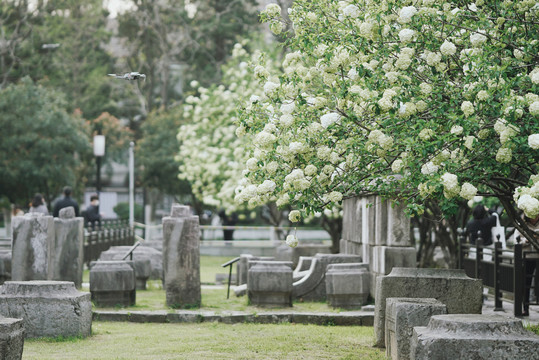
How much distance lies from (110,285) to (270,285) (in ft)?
8.02

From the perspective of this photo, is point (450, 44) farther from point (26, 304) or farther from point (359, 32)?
point (26, 304)

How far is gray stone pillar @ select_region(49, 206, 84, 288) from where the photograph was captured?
16.8 metres

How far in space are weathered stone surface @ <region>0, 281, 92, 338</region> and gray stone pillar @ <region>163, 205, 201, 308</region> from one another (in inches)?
Result: 129

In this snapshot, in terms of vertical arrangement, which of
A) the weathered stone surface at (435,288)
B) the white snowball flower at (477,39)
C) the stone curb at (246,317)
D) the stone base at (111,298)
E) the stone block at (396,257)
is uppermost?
the white snowball flower at (477,39)

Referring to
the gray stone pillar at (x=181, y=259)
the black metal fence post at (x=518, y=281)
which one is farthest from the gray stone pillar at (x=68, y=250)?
the black metal fence post at (x=518, y=281)

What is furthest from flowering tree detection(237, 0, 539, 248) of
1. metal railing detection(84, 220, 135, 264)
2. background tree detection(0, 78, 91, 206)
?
background tree detection(0, 78, 91, 206)

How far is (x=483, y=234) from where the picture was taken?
59.5ft

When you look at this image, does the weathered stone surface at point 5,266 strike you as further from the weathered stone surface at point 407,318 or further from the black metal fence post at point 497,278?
the weathered stone surface at point 407,318

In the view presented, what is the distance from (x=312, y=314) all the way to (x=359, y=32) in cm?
496

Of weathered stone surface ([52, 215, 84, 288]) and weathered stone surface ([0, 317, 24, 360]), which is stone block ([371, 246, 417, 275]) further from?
weathered stone surface ([0, 317, 24, 360])

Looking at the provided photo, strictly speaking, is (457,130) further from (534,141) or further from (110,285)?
(110,285)

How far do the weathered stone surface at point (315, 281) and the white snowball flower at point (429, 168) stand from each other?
7.57m

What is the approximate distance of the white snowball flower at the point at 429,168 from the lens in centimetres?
837

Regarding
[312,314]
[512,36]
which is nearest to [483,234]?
[312,314]
